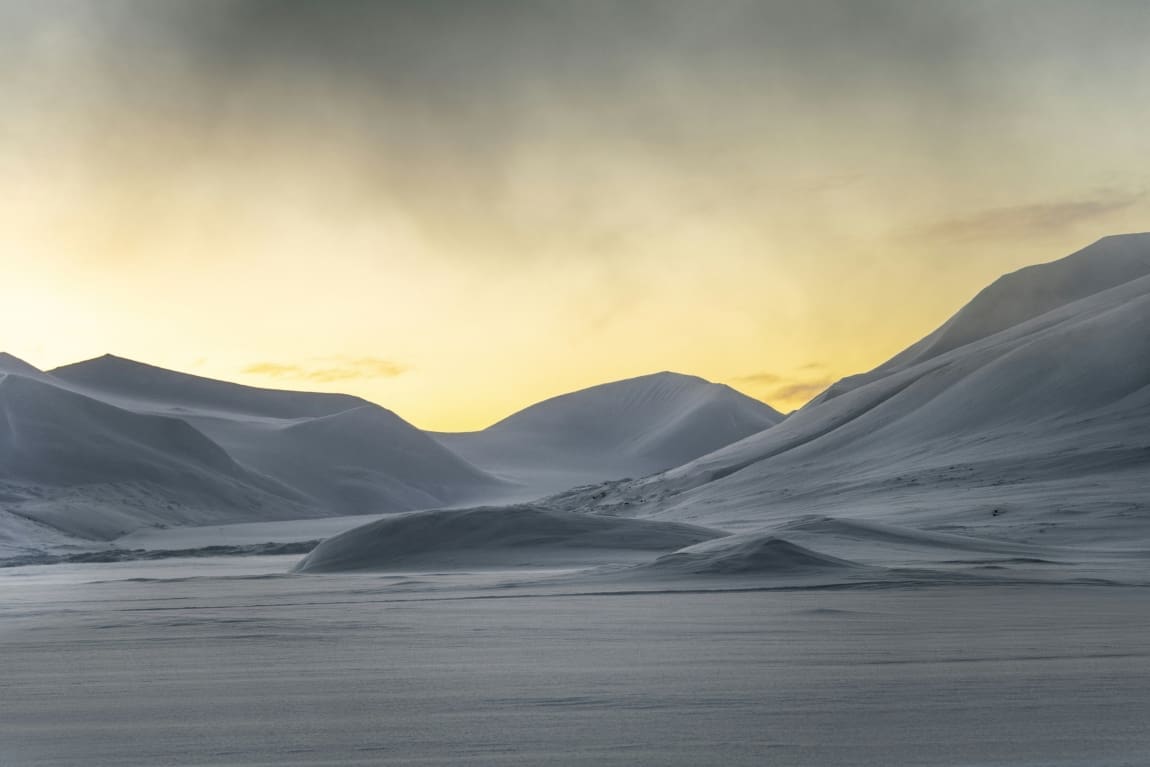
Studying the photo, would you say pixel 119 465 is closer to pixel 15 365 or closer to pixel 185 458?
pixel 185 458

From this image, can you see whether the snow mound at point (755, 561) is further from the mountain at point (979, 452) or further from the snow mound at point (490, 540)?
the mountain at point (979, 452)

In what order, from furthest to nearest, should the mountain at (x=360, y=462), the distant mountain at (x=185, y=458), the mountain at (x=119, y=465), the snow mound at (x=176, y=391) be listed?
the snow mound at (x=176, y=391), the mountain at (x=360, y=462), the mountain at (x=119, y=465), the distant mountain at (x=185, y=458)

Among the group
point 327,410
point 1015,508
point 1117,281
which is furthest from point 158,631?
point 327,410

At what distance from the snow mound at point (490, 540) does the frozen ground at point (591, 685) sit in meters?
10.1

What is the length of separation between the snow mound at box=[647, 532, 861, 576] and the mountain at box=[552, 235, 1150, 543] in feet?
47.0

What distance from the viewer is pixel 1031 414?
51969mm

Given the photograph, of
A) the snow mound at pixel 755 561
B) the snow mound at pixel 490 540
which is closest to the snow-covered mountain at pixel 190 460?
the snow mound at pixel 490 540

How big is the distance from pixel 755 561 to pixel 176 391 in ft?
576

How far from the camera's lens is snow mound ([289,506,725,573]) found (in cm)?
2036

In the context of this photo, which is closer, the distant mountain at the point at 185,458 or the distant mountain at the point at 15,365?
the distant mountain at the point at 185,458

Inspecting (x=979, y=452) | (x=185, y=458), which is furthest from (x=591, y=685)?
(x=185, y=458)

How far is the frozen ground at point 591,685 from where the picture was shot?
3826 mm

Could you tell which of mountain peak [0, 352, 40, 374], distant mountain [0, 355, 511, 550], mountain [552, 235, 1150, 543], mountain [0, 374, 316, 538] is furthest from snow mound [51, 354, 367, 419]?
mountain [552, 235, 1150, 543]

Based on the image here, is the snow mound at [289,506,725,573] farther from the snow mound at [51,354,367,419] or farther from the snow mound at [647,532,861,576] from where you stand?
the snow mound at [51,354,367,419]
